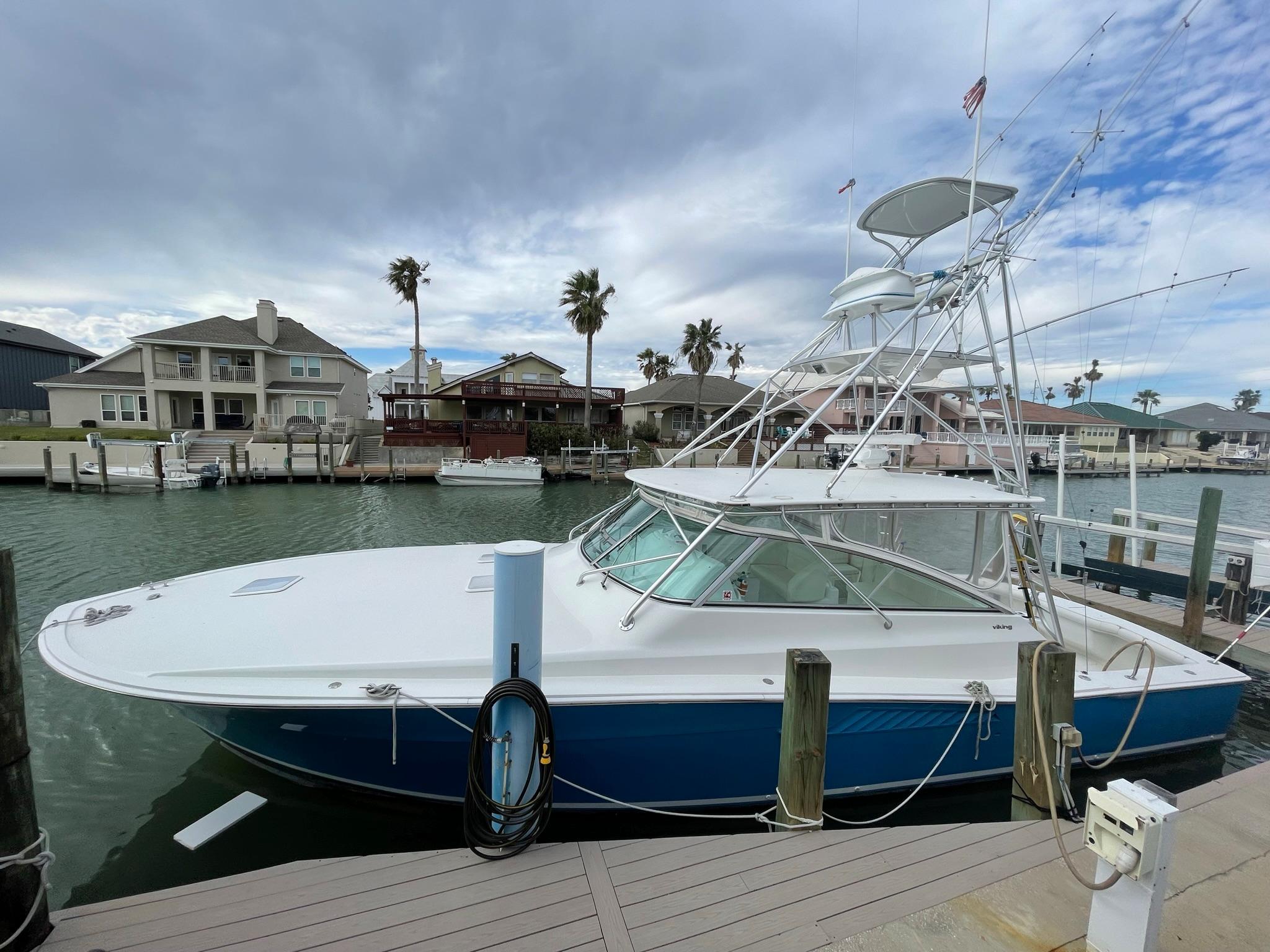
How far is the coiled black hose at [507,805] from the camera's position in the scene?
2357mm

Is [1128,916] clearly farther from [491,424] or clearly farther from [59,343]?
[59,343]

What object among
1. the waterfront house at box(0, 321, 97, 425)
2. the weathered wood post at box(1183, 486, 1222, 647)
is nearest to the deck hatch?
the weathered wood post at box(1183, 486, 1222, 647)

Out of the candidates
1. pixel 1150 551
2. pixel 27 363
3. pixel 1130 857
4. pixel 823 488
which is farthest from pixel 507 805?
pixel 27 363

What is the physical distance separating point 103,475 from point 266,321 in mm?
14496

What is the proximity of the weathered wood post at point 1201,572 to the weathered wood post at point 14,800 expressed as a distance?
8.92 meters

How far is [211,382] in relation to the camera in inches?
1158

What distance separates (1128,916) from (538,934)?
1.95 metres

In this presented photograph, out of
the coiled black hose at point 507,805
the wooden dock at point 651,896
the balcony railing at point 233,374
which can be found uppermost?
the balcony railing at point 233,374

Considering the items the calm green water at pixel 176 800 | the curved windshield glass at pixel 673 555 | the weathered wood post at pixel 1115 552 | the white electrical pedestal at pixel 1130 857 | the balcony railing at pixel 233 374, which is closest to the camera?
the white electrical pedestal at pixel 1130 857

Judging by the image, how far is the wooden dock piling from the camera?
19.0 metres

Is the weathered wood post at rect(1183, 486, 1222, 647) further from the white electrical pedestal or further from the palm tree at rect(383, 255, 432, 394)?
the palm tree at rect(383, 255, 432, 394)

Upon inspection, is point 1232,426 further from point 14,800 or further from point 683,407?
point 14,800

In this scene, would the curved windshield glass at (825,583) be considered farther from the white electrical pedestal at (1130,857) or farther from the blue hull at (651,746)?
the white electrical pedestal at (1130,857)

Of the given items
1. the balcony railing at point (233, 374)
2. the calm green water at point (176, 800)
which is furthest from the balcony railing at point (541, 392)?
the calm green water at point (176, 800)
